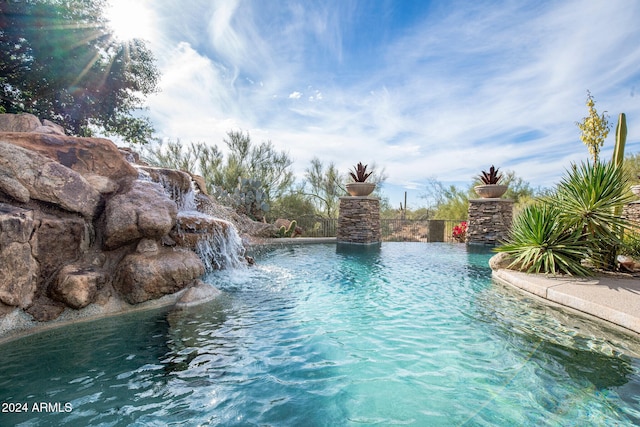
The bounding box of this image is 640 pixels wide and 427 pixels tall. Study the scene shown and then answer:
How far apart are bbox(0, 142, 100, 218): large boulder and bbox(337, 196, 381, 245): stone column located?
9.04m

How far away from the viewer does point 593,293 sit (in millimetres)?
3904

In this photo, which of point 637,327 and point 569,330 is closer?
point 637,327

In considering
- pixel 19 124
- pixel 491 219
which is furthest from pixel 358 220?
pixel 19 124

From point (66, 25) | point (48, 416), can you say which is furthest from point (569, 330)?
point (66, 25)

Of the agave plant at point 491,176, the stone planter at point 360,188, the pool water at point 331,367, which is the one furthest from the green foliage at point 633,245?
the stone planter at point 360,188

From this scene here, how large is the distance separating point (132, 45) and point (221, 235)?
415 inches

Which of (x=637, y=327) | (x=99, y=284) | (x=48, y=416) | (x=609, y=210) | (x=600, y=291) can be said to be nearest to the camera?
(x=48, y=416)

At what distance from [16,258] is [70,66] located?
32.5 feet

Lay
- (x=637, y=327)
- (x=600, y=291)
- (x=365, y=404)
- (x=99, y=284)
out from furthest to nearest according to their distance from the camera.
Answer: (x=600, y=291) < (x=99, y=284) < (x=637, y=327) < (x=365, y=404)

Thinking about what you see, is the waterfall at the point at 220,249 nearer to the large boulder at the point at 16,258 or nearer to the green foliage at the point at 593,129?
the large boulder at the point at 16,258

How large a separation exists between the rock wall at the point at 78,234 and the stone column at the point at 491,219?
10.7 metres

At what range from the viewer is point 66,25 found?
9406mm

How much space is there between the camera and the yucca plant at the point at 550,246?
200 inches

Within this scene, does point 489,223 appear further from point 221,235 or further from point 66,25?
point 66,25
